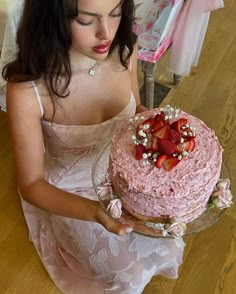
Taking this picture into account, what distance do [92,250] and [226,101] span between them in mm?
1155

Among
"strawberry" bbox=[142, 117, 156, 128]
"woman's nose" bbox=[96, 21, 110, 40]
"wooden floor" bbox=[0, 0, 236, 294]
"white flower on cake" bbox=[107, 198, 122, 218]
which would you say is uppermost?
"woman's nose" bbox=[96, 21, 110, 40]

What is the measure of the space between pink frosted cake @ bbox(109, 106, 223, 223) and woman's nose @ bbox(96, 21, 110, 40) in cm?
20

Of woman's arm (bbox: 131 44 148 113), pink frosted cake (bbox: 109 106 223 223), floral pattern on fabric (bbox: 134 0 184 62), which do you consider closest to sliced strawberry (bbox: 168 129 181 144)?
pink frosted cake (bbox: 109 106 223 223)

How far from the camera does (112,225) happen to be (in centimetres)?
87

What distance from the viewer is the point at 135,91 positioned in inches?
49.4

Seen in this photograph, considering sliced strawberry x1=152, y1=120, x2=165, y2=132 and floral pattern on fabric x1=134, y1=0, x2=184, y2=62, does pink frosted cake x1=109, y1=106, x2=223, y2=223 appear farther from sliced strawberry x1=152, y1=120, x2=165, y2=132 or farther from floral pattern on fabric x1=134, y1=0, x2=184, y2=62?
floral pattern on fabric x1=134, y1=0, x2=184, y2=62

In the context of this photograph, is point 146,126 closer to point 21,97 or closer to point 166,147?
point 166,147

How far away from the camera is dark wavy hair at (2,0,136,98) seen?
0.82 meters

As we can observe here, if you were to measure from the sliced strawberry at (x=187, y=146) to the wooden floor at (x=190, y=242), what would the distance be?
2.19 feet

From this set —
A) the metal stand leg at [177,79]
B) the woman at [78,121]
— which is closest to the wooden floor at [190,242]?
the metal stand leg at [177,79]

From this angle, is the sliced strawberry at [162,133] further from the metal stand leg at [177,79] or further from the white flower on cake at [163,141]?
the metal stand leg at [177,79]

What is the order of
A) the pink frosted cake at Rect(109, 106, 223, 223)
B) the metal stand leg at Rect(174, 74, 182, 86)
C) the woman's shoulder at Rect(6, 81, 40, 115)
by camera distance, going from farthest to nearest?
the metal stand leg at Rect(174, 74, 182, 86), the woman's shoulder at Rect(6, 81, 40, 115), the pink frosted cake at Rect(109, 106, 223, 223)

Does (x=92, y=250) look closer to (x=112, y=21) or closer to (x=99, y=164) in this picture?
(x=99, y=164)

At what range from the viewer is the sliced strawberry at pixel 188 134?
0.86 metres
